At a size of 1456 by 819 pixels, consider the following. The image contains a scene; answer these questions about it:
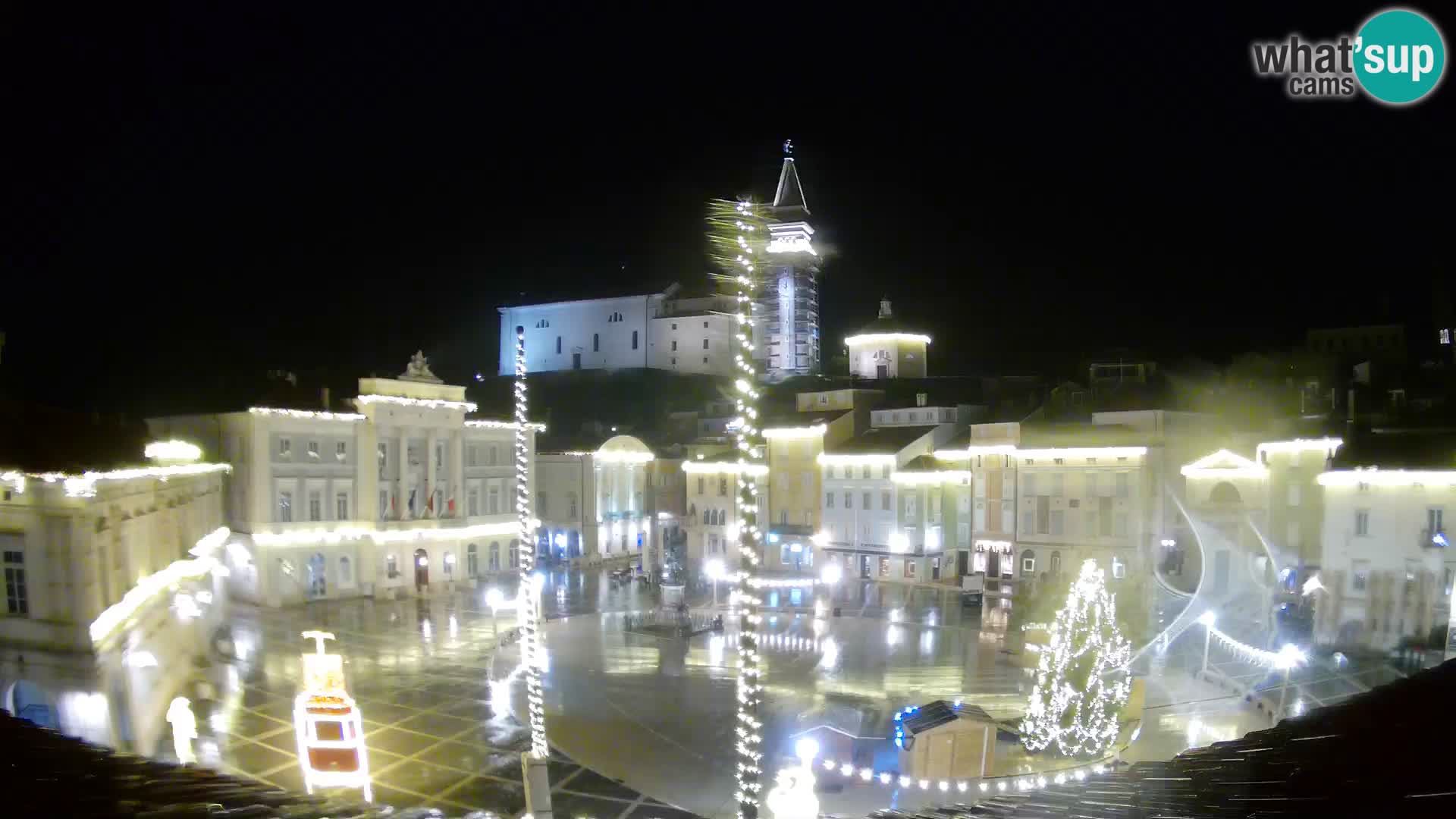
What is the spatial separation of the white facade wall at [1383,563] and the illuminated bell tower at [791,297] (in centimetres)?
4195

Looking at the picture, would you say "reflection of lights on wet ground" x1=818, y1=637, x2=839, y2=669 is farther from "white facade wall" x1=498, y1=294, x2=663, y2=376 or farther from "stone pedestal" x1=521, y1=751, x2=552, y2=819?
"white facade wall" x1=498, y1=294, x2=663, y2=376

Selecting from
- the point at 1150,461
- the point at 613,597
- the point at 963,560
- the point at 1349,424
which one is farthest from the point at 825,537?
the point at 1349,424

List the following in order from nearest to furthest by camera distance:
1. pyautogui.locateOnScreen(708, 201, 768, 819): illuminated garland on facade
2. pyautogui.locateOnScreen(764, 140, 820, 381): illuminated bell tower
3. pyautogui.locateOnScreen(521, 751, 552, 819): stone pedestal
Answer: pyautogui.locateOnScreen(708, 201, 768, 819): illuminated garland on facade, pyautogui.locateOnScreen(521, 751, 552, 819): stone pedestal, pyautogui.locateOnScreen(764, 140, 820, 381): illuminated bell tower

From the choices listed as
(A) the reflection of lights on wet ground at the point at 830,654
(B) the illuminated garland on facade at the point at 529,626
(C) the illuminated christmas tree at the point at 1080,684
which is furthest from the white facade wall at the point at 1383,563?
(B) the illuminated garland on facade at the point at 529,626

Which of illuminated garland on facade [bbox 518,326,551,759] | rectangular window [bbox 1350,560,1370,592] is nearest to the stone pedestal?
illuminated garland on facade [bbox 518,326,551,759]

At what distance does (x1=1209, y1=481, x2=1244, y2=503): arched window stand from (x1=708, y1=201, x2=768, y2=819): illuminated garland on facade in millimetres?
28557

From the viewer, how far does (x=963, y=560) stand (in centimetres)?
4241

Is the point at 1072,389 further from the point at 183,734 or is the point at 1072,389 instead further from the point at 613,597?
the point at 183,734

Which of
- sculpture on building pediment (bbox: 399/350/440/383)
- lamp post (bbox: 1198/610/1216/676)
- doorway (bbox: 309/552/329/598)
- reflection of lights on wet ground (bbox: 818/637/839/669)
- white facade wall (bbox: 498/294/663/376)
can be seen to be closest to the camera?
lamp post (bbox: 1198/610/1216/676)

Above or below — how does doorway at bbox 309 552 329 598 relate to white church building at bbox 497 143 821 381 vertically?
below

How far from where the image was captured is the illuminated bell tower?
67125 millimetres

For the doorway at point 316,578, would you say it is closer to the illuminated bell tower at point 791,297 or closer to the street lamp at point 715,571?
the street lamp at point 715,571

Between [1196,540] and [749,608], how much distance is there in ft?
98.5

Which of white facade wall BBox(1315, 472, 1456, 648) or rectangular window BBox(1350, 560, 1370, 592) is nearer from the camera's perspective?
white facade wall BBox(1315, 472, 1456, 648)
